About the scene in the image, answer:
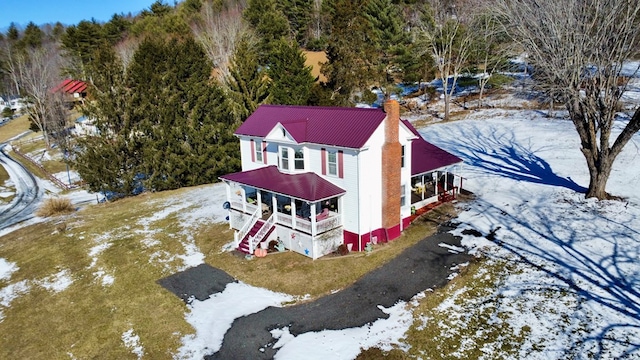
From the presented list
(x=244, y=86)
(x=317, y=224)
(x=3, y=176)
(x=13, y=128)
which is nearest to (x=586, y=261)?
(x=317, y=224)

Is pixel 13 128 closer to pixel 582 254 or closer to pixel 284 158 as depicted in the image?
pixel 284 158

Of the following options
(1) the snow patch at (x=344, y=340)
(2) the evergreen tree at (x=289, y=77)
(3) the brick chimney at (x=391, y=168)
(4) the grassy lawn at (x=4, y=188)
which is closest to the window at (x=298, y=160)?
(3) the brick chimney at (x=391, y=168)

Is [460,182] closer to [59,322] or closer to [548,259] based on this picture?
[548,259]

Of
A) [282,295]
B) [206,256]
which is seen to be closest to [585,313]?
[282,295]

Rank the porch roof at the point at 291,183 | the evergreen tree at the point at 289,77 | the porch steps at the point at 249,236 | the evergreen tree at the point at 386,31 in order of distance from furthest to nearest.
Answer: the evergreen tree at the point at 386,31
the evergreen tree at the point at 289,77
the porch steps at the point at 249,236
the porch roof at the point at 291,183

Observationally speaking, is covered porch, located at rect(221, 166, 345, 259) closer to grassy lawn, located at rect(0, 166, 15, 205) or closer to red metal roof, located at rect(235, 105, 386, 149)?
red metal roof, located at rect(235, 105, 386, 149)

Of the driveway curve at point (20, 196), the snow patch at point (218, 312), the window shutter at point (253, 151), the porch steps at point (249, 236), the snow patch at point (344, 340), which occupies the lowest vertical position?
the driveway curve at point (20, 196)

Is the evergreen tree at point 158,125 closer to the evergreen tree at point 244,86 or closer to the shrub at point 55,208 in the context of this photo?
the evergreen tree at point 244,86
